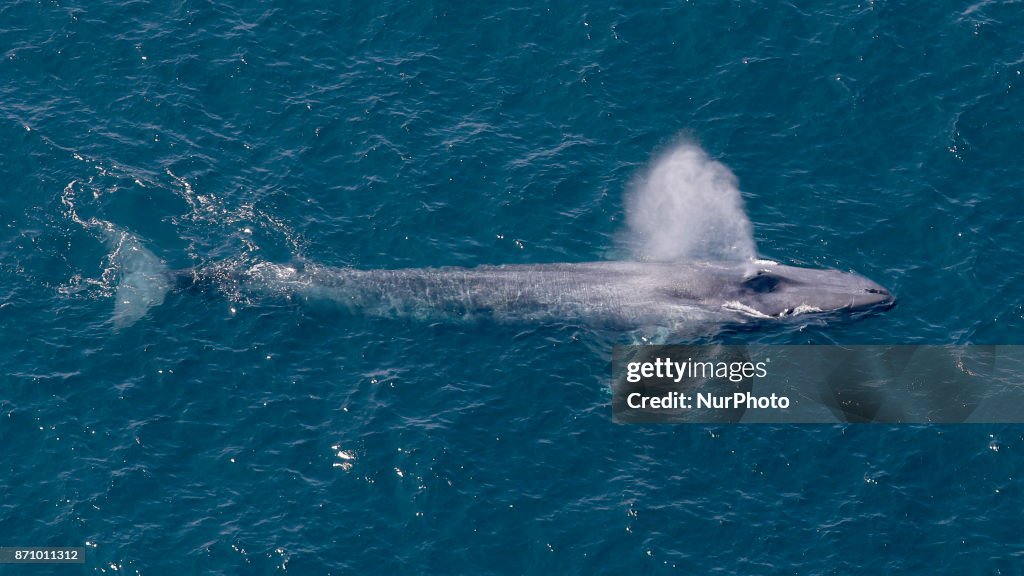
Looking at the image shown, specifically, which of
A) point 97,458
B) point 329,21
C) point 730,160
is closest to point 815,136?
point 730,160

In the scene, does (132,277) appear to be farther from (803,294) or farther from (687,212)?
(803,294)

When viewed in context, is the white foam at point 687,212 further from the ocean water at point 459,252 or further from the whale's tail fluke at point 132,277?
the whale's tail fluke at point 132,277

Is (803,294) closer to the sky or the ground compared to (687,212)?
closer to the ground

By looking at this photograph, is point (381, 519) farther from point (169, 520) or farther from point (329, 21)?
point (329, 21)

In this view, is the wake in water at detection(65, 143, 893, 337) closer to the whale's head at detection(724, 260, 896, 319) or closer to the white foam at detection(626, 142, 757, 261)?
the whale's head at detection(724, 260, 896, 319)

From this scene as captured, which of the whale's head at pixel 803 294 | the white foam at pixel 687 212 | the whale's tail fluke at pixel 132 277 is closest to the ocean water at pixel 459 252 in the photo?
the whale's tail fluke at pixel 132 277

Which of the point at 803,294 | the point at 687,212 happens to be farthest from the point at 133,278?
the point at 803,294

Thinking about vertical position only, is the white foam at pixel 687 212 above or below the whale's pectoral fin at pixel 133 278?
above
